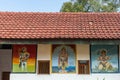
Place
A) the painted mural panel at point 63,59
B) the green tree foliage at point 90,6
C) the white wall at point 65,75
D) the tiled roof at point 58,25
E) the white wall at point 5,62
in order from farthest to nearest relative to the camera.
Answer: the green tree foliage at point 90,6 < the white wall at point 5,62 < the painted mural panel at point 63,59 < the white wall at point 65,75 < the tiled roof at point 58,25

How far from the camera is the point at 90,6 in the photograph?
117 ft

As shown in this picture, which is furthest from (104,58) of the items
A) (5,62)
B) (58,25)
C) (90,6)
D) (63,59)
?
(90,6)

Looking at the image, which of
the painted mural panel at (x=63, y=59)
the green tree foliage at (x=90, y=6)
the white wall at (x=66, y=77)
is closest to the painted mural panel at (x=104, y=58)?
the white wall at (x=66, y=77)

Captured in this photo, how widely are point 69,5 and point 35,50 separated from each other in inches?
743

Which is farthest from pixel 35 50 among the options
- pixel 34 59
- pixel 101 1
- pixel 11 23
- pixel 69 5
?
pixel 101 1

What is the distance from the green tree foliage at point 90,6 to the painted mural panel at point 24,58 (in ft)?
60.3

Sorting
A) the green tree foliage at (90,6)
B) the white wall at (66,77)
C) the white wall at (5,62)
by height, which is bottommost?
the white wall at (66,77)

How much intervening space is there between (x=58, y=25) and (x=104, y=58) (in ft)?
10.1

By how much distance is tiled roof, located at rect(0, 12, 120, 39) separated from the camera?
1634 cm

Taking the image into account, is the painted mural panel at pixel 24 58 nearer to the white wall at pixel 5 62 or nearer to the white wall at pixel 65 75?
the white wall at pixel 65 75

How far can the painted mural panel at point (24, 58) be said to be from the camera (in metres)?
16.5

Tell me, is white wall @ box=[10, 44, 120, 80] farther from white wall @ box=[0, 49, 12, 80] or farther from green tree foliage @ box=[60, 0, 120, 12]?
green tree foliage @ box=[60, 0, 120, 12]

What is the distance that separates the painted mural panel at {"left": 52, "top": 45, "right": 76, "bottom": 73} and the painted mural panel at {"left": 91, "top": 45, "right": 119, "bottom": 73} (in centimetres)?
100

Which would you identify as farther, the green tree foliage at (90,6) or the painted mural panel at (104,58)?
the green tree foliage at (90,6)
